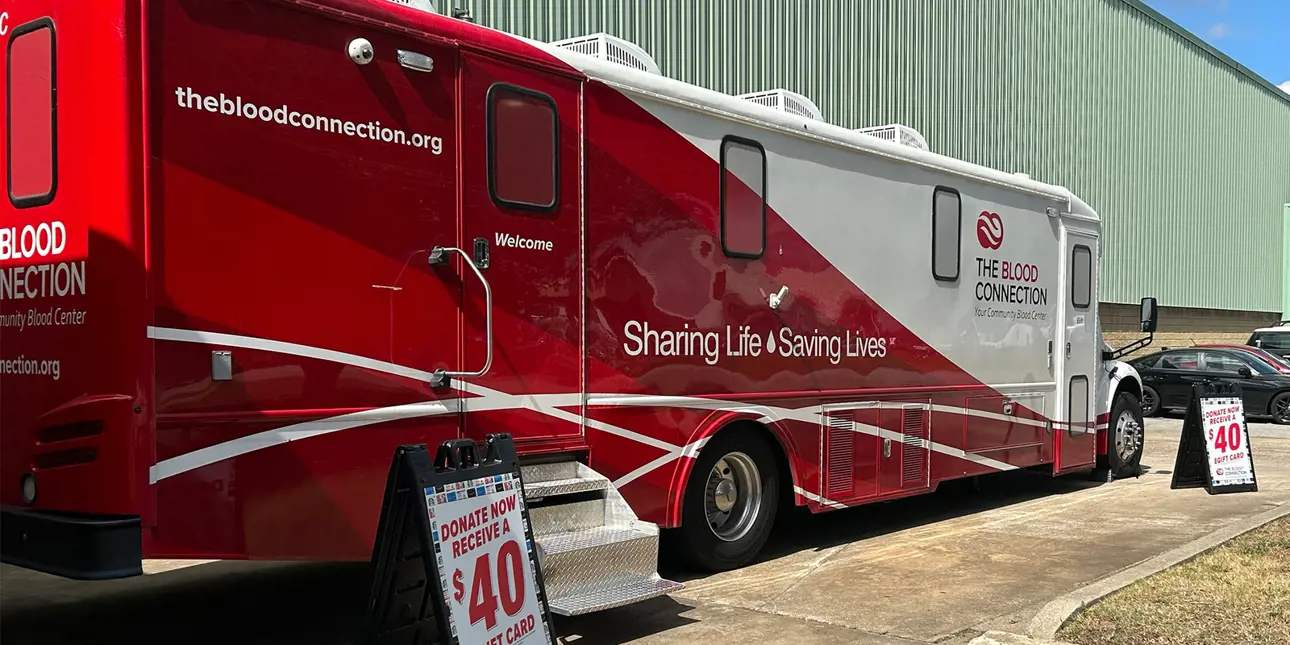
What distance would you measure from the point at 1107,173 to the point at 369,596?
24.5 m

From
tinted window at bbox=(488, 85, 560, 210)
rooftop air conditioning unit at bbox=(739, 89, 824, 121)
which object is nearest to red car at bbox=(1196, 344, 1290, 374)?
rooftop air conditioning unit at bbox=(739, 89, 824, 121)

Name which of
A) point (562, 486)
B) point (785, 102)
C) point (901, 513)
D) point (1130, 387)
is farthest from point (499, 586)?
point (1130, 387)

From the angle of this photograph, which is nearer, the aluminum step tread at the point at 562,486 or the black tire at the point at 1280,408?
the aluminum step tread at the point at 562,486

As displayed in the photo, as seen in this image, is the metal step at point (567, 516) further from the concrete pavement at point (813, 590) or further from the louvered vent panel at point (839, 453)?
the louvered vent panel at point (839, 453)

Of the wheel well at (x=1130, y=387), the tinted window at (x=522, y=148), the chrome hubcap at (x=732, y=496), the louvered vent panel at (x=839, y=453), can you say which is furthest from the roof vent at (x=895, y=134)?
the wheel well at (x=1130, y=387)

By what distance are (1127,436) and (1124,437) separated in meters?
0.07

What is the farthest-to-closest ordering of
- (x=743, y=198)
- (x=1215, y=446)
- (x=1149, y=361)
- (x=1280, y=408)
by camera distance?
(x=1149, y=361), (x=1280, y=408), (x=1215, y=446), (x=743, y=198)

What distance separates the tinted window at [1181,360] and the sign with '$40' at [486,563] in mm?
18139

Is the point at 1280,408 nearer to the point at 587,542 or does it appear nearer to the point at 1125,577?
the point at 1125,577

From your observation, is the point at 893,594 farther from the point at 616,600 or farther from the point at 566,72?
the point at 566,72

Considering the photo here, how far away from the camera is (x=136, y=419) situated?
429 cm

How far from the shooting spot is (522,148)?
18.8ft

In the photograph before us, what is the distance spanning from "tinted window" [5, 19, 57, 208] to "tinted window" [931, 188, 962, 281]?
20.7 feet

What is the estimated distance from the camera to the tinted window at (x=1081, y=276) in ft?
34.4
